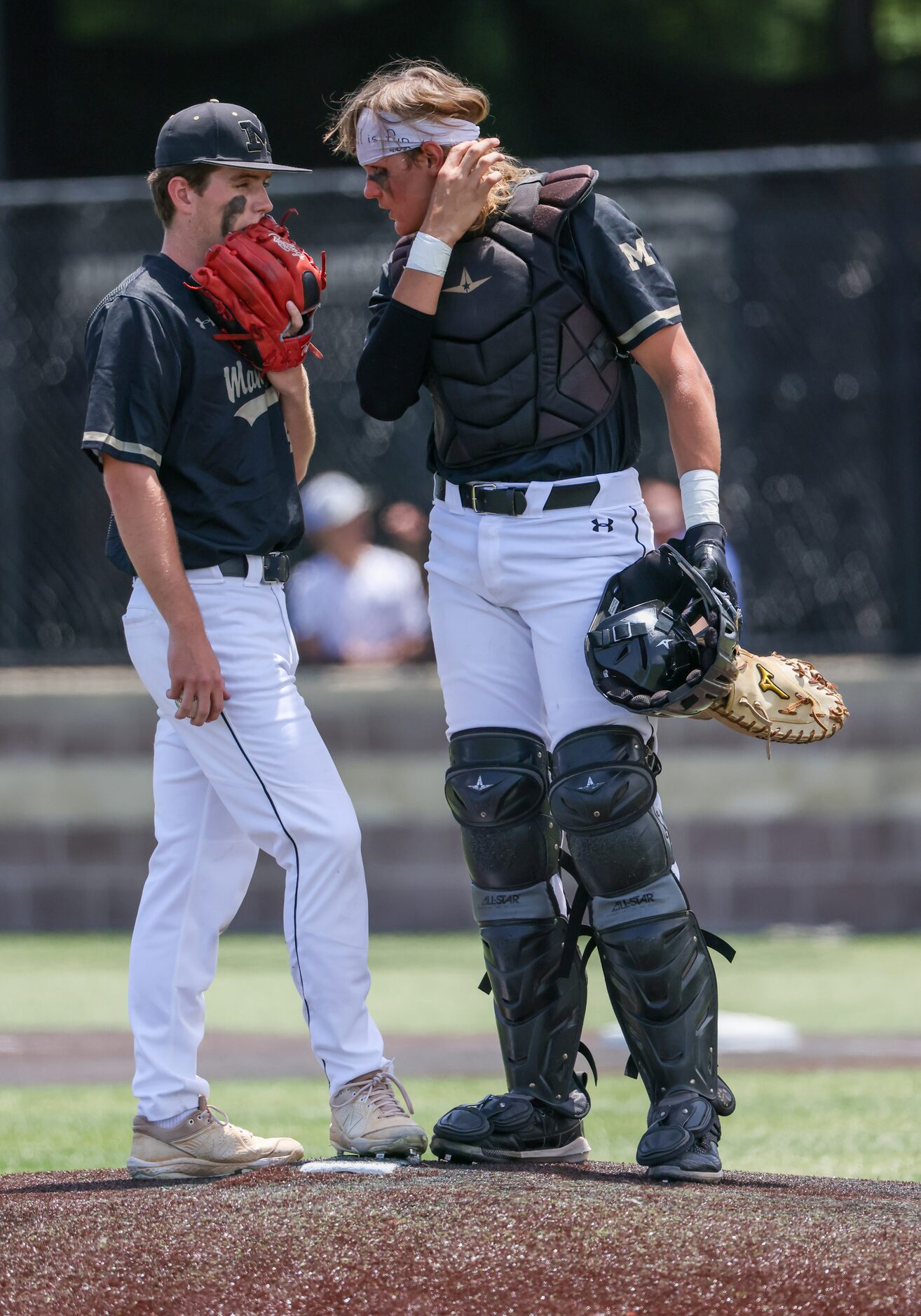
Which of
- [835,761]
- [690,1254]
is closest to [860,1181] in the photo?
[690,1254]

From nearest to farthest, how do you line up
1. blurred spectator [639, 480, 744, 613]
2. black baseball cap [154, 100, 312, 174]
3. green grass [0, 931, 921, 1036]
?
black baseball cap [154, 100, 312, 174] → green grass [0, 931, 921, 1036] → blurred spectator [639, 480, 744, 613]

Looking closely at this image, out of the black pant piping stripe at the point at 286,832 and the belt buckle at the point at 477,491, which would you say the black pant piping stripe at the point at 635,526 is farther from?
the black pant piping stripe at the point at 286,832

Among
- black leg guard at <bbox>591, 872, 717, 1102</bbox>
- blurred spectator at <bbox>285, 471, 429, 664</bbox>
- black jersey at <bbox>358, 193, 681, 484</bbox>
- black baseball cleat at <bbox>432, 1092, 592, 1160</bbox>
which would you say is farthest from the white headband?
blurred spectator at <bbox>285, 471, 429, 664</bbox>

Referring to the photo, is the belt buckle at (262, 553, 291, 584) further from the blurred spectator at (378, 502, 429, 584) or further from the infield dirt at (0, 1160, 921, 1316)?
the blurred spectator at (378, 502, 429, 584)

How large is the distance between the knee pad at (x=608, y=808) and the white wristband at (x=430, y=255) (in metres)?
1.08

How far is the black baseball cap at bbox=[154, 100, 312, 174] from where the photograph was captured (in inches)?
169

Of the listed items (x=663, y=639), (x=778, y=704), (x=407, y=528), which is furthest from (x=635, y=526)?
(x=407, y=528)

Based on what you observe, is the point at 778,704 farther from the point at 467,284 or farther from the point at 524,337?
the point at 467,284

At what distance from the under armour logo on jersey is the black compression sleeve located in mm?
91

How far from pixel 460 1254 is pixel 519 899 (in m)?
1.06

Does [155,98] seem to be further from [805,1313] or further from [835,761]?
[805,1313]

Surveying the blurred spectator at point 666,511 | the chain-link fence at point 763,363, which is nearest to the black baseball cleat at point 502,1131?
the blurred spectator at point 666,511

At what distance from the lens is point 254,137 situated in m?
4.36

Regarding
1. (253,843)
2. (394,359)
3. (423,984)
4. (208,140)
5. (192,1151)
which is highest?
(208,140)
